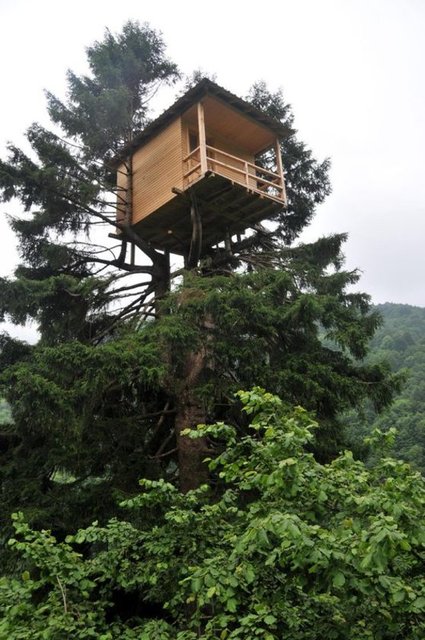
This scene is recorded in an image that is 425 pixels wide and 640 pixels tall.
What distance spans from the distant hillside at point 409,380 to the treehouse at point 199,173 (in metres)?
14.0

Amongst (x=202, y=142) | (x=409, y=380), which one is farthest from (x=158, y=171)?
(x=409, y=380)

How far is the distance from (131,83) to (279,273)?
7.86m

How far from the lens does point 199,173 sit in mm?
10086

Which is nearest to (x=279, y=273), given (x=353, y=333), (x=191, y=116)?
(x=353, y=333)

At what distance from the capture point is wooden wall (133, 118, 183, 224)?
10781 millimetres

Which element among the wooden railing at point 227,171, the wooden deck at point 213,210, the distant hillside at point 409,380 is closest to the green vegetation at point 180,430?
the wooden deck at point 213,210

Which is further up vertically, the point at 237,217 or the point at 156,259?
the point at 237,217

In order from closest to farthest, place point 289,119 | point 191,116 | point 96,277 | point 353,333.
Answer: point 353,333
point 96,277
point 191,116
point 289,119

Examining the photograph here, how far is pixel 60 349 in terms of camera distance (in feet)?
22.0

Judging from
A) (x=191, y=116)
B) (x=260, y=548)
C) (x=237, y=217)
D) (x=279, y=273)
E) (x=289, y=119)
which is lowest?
(x=260, y=548)

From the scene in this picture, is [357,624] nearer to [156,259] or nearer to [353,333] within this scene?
[353,333]

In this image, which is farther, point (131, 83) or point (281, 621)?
point (131, 83)

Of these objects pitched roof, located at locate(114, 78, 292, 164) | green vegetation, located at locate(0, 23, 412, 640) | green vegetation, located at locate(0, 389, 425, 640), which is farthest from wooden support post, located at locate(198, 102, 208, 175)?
green vegetation, located at locate(0, 389, 425, 640)

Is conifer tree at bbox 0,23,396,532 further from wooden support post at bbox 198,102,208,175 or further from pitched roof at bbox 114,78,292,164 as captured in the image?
wooden support post at bbox 198,102,208,175
